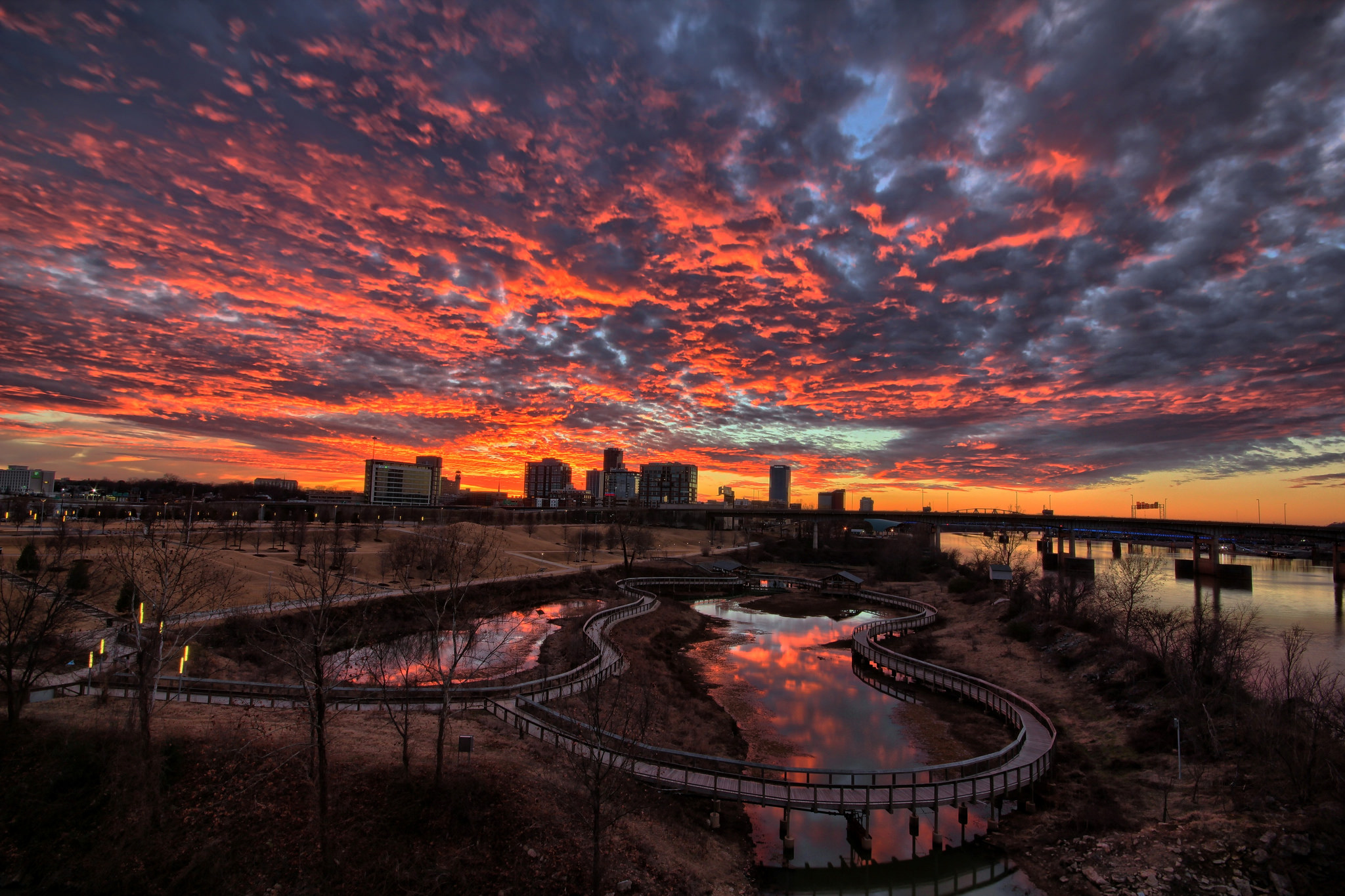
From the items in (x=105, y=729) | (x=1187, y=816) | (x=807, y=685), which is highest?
(x=105, y=729)

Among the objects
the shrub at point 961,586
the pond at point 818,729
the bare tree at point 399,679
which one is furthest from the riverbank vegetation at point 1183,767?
the shrub at point 961,586

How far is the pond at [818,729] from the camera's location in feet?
70.4

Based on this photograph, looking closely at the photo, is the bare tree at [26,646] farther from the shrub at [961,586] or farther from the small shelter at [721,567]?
the small shelter at [721,567]

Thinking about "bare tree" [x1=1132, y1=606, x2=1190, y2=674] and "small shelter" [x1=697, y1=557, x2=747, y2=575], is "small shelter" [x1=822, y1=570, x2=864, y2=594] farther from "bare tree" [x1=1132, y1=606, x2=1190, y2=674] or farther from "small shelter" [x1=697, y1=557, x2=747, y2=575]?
"bare tree" [x1=1132, y1=606, x2=1190, y2=674]

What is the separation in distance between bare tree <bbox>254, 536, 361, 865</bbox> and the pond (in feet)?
47.4

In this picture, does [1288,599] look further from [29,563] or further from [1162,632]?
[29,563]

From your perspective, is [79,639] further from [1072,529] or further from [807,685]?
[1072,529]

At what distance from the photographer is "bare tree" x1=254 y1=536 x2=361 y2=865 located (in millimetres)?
15344

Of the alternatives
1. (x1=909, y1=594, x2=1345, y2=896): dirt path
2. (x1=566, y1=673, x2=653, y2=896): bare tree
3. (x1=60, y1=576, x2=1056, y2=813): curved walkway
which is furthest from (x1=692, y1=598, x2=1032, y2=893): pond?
(x1=566, y1=673, x2=653, y2=896): bare tree

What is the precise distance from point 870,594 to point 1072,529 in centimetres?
6678

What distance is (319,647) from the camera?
15.0 meters

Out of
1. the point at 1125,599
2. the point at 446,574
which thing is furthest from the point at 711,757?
the point at 1125,599

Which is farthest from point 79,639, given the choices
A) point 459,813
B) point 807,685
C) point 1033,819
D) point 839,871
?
point 1033,819

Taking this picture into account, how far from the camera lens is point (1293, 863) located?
56.8 ft
